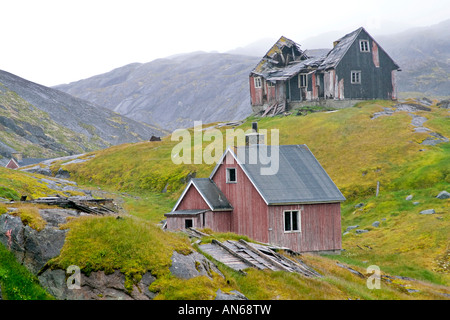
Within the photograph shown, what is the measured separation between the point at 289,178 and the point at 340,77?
167 ft

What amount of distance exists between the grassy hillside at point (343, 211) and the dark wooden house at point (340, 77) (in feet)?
14.2

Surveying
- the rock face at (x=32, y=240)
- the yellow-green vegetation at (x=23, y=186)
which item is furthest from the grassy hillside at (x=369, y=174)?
the rock face at (x=32, y=240)

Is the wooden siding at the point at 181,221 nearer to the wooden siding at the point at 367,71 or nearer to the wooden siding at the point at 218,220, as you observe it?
the wooden siding at the point at 218,220

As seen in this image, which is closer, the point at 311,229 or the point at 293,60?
the point at 311,229

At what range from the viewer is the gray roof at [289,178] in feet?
122

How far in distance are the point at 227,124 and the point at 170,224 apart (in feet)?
192

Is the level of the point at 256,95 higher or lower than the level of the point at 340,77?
lower

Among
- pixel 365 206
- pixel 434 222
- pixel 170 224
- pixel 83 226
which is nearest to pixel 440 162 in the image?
pixel 365 206

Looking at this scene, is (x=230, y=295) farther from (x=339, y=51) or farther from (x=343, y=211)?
(x=339, y=51)

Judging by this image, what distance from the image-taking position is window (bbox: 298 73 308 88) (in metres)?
91.6

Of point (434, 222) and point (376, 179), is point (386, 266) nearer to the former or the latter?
point (434, 222)

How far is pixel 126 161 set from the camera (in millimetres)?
87625

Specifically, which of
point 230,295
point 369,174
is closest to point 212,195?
point 230,295

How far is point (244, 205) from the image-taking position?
38.5m
